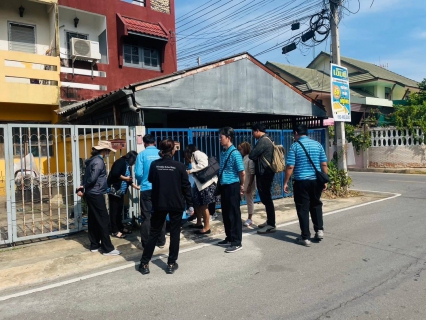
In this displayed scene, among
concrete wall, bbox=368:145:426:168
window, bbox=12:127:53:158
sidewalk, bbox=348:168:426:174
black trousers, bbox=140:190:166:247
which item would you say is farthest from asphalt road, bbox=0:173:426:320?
concrete wall, bbox=368:145:426:168

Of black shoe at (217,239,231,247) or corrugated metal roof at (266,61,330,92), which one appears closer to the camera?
black shoe at (217,239,231,247)

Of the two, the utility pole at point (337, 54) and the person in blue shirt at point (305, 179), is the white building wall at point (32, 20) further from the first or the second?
the person in blue shirt at point (305, 179)

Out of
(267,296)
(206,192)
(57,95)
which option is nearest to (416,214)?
(206,192)

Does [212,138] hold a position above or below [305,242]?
above

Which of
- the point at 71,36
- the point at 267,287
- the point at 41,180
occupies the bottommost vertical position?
the point at 267,287

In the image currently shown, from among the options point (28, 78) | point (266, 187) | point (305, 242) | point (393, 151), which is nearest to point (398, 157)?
point (393, 151)

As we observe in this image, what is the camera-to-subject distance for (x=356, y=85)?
27156mm

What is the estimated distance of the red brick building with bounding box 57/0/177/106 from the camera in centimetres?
1295

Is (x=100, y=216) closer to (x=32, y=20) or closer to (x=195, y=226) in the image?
(x=195, y=226)

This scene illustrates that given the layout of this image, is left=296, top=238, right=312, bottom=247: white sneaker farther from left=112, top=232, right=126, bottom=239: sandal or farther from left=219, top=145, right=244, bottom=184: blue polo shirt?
left=112, top=232, right=126, bottom=239: sandal

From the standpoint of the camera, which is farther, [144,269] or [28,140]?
[28,140]

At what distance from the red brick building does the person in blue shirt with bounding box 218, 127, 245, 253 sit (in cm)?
889

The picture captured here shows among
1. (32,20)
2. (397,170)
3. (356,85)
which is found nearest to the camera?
(32,20)

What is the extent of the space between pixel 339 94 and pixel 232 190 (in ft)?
21.2
